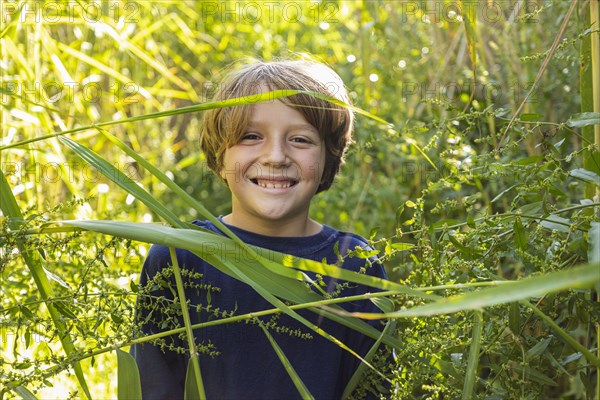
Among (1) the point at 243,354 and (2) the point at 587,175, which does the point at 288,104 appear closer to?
(1) the point at 243,354

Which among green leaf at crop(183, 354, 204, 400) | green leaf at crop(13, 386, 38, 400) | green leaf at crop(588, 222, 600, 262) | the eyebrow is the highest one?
the eyebrow

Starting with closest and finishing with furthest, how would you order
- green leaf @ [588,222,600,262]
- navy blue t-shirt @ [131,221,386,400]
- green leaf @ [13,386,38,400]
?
green leaf @ [588,222,600,262]
green leaf @ [13,386,38,400]
navy blue t-shirt @ [131,221,386,400]

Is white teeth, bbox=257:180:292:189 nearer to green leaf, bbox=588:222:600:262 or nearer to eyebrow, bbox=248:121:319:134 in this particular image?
eyebrow, bbox=248:121:319:134

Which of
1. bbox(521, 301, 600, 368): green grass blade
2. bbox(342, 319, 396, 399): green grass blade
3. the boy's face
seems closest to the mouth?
the boy's face

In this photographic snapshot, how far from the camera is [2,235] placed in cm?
91

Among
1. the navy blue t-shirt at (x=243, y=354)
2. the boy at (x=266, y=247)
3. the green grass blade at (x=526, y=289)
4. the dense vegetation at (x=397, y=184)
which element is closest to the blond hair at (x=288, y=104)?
the boy at (x=266, y=247)

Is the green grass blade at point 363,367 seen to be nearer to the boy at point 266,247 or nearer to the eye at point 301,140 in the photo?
the boy at point 266,247

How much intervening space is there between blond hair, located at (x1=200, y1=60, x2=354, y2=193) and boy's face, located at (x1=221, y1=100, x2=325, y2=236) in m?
0.02

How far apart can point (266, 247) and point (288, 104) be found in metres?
0.23

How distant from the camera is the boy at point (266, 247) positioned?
4.22 ft

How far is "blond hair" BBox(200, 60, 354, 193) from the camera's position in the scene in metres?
1.33

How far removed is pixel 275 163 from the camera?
1.29 m

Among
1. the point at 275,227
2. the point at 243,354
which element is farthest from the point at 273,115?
the point at 243,354

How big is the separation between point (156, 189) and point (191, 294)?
5.59 ft
